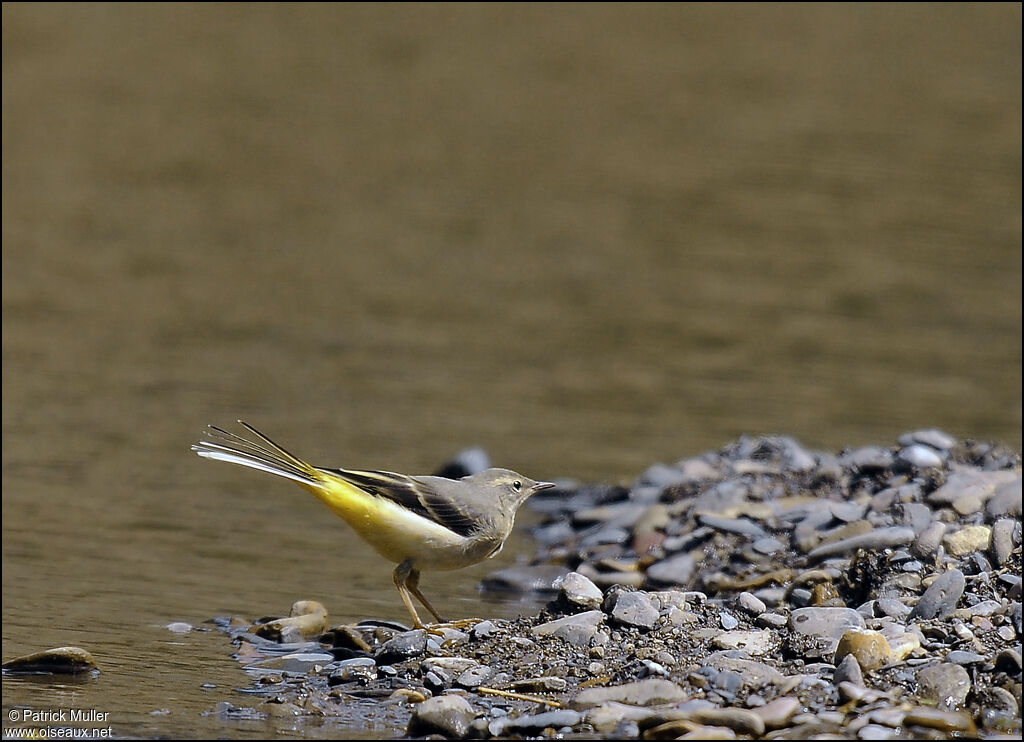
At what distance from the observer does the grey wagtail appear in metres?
7.47

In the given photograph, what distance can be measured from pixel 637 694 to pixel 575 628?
0.80 m

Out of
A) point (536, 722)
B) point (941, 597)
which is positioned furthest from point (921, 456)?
point (536, 722)

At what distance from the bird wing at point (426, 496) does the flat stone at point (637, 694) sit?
1.51 meters

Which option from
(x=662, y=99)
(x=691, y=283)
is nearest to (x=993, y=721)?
(x=691, y=283)

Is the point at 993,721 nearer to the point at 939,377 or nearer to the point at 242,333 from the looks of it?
the point at 939,377

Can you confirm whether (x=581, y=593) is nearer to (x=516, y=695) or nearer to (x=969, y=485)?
(x=516, y=695)

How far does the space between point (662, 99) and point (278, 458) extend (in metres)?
19.5

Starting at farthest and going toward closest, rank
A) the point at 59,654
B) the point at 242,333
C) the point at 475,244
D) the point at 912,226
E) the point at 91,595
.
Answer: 1. the point at 912,226
2. the point at 475,244
3. the point at 242,333
4. the point at 91,595
5. the point at 59,654

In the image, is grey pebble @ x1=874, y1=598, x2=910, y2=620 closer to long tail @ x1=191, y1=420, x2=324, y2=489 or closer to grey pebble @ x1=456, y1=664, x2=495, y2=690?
grey pebble @ x1=456, y1=664, x2=495, y2=690

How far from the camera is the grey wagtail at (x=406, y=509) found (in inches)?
294

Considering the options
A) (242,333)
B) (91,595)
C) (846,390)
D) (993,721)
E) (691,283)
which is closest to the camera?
(993,721)

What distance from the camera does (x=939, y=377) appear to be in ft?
50.4

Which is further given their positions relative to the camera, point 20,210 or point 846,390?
point 20,210

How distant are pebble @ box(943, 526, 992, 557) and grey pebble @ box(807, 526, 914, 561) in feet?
0.91
